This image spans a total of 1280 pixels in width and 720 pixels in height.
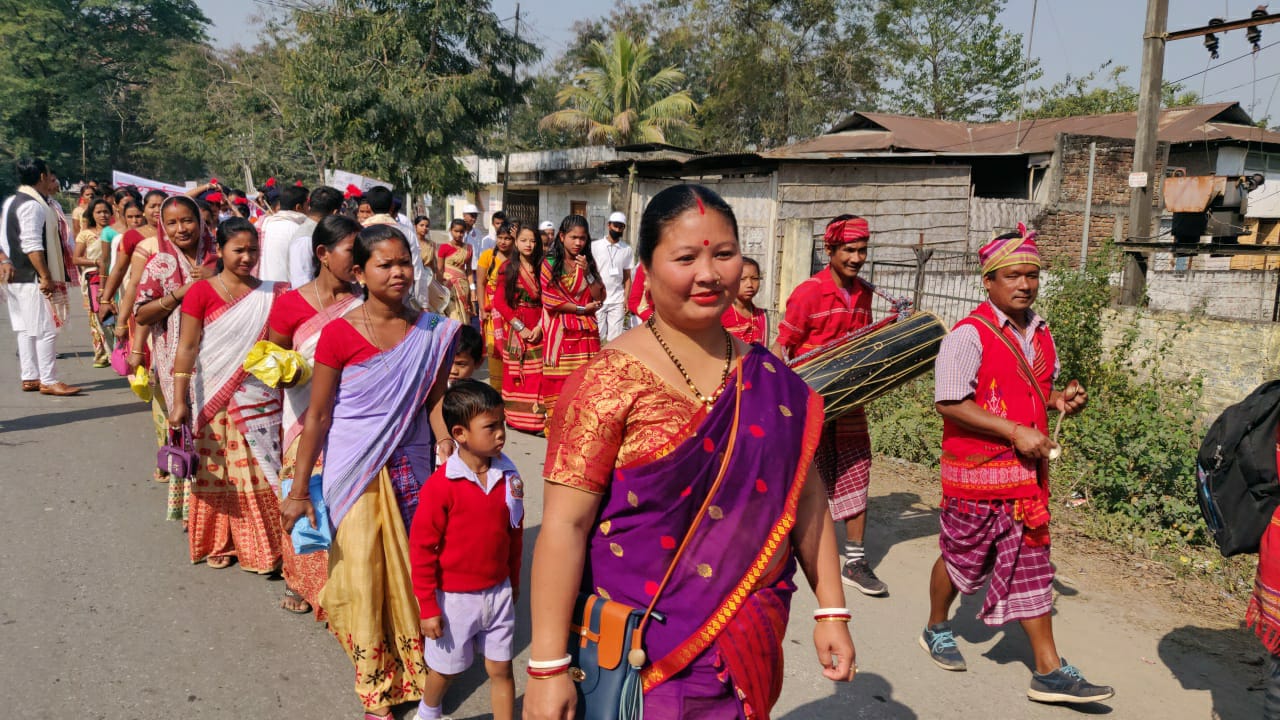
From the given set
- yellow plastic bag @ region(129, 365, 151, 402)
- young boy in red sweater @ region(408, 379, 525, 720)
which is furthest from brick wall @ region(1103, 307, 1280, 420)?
yellow plastic bag @ region(129, 365, 151, 402)

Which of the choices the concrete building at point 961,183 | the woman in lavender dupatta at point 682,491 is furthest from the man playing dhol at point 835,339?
the concrete building at point 961,183

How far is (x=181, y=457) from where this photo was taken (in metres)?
4.77

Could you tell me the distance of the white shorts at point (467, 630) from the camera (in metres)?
3.26

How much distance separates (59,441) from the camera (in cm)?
736

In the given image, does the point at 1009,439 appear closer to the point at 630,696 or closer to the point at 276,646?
the point at 630,696

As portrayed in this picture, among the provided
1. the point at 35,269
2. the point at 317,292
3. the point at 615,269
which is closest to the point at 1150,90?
the point at 615,269

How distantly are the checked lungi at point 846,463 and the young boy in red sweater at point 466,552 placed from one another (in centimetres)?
212

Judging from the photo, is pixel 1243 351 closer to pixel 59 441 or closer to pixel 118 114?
pixel 59 441

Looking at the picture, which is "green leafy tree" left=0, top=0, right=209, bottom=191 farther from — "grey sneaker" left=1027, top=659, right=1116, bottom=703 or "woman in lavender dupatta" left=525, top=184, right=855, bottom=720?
"woman in lavender dupatta" left=525, top=184, right=855, bottom=720

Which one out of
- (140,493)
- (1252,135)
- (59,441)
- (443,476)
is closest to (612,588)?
(443,476)

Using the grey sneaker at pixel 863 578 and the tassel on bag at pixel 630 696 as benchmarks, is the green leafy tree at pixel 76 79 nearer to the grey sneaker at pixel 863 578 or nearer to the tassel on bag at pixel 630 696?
the grey sneaker at pixel 863 578

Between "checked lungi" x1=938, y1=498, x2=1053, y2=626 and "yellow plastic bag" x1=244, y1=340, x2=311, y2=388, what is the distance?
9.23 ft

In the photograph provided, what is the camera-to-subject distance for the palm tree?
2734cm

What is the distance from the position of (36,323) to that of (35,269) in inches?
22.3
